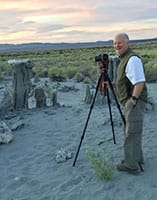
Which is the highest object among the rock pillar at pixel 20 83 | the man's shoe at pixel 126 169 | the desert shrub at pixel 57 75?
the rock pillar at pixel 20 83

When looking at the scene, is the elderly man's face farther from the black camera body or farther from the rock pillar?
the rock pillar

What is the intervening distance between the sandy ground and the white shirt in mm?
1507

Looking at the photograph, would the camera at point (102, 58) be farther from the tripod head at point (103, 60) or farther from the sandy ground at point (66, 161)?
the sandy ground at point (66, 161)

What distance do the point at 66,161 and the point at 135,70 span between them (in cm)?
238

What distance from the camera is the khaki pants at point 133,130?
6.43 metres

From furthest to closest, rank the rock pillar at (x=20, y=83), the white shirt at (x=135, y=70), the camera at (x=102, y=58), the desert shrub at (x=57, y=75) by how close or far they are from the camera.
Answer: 1. the desert shrub at (x=57, y=75)
2. the rock pillar at (x=20, y=83)
3. the camera at (x=102, y=58)
4. the white shirt at (x=135, y=70)

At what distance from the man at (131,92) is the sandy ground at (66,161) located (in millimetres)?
454

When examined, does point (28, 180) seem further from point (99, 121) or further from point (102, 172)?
point (99, 121)

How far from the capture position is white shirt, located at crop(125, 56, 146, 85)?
20.2 ft

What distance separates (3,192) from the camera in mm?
6633

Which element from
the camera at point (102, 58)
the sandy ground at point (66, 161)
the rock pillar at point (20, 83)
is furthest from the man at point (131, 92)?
the rock pillar at point (20, 83)

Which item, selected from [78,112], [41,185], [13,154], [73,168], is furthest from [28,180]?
[78,112]

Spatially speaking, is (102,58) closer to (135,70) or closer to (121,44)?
(121,44)

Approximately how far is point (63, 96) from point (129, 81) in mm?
10572
